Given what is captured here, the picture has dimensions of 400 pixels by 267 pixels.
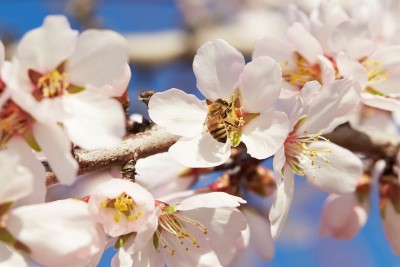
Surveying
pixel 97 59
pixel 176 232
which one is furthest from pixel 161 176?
pixel 97 59

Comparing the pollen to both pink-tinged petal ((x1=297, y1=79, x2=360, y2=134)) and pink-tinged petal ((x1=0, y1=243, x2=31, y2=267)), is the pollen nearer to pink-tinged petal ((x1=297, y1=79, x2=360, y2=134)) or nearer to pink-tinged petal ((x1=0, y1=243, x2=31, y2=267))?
pink-tinged petal ((x1=0, y1=243, x2=31, y2=267))

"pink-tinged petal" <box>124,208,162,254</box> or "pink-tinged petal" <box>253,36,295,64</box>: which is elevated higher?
"pink-tinged petal" <box>253,36,295,64</box>

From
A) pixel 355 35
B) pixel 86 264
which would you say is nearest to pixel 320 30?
pixel 355 35

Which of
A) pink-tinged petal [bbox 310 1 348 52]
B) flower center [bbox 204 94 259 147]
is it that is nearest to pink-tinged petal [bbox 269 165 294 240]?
flower center [bbox 204 94 259 147]

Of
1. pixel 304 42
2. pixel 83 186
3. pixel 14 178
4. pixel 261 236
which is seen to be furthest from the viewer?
pixel 83 186

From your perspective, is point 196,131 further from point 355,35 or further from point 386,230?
point 386,230

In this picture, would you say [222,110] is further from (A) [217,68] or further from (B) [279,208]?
(B) [279,208]

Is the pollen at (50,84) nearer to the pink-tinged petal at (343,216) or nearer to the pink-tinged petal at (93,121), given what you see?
the pink-tinged petal at (93,121)
